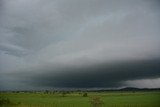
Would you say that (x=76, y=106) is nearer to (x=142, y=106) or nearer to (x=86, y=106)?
(x=86, y=106)

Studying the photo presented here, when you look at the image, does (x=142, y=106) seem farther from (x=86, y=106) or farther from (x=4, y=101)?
(x=4, y=101)

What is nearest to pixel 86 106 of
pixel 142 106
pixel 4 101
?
pixel 142 106

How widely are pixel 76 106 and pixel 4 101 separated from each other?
8.83 meters

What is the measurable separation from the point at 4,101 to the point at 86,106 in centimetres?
1005

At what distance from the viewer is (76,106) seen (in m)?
36.7

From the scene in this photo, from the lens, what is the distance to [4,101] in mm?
36469

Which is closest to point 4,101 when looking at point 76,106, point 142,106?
point 76,106

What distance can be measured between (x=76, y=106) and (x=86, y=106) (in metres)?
1.25

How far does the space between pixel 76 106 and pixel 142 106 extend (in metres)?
7.96

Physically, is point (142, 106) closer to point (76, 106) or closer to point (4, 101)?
point (76, 106)

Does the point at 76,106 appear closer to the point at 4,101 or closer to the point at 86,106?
the point at 86,106

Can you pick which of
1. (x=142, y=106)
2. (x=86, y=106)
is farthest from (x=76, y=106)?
(x=142, y=106)
